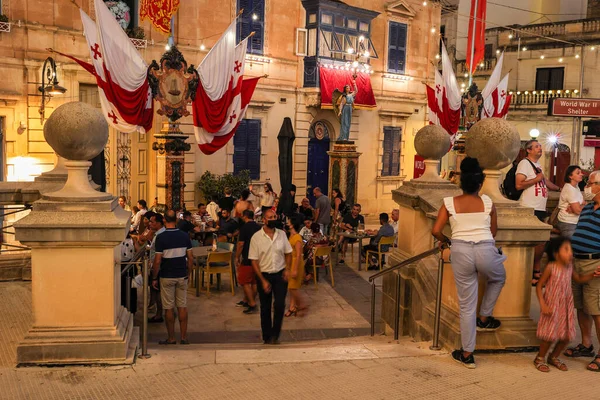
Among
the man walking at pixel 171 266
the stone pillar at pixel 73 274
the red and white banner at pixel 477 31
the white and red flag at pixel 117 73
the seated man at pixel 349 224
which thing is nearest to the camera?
the stone pillar at pixel 73 274

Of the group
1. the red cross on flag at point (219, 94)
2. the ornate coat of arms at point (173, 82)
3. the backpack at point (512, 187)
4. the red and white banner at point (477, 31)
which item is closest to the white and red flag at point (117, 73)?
the ornate coat of arms at point (173, 82)

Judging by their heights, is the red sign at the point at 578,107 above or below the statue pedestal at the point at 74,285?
above

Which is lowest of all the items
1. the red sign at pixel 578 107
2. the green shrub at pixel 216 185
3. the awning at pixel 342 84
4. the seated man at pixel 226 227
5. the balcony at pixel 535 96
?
the seated man at pixel 226 227

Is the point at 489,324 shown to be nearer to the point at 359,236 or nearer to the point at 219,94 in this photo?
the point at 359,236

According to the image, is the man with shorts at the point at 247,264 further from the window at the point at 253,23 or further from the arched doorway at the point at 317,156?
the arched doorway at the point at 317,156

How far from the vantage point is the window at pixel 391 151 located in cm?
2408

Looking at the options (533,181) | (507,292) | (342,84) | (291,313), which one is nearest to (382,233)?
(291,313)

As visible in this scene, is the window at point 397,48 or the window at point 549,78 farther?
the window at point 549,78

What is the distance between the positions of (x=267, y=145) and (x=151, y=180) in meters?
4.24

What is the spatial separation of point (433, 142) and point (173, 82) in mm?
7205

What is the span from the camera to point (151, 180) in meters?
18.6

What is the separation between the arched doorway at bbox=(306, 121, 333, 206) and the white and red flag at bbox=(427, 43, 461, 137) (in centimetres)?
436

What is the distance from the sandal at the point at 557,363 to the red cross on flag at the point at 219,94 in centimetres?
941

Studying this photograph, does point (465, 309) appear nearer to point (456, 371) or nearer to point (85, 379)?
point (456, 371)
